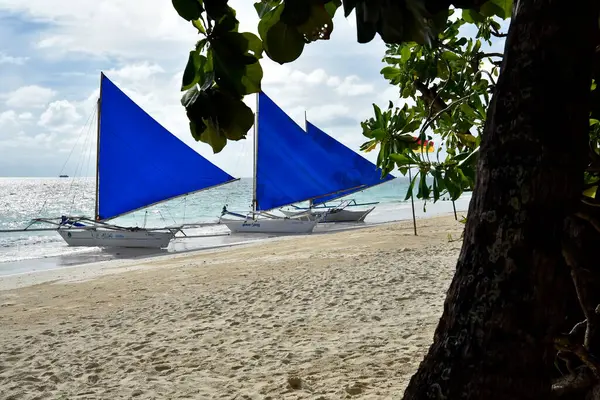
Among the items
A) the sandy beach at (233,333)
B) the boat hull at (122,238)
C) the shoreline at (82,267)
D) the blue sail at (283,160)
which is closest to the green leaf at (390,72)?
the sandy beach at (233,333)

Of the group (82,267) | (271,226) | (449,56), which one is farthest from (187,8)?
(271,226)

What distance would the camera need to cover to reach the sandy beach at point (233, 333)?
3.95m

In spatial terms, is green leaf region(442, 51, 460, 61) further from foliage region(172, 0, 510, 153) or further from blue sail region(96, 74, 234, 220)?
blue sail region(96, 74, 234, 220)

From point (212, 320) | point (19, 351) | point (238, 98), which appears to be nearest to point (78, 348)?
point (19, 351)

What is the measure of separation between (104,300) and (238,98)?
7.23m

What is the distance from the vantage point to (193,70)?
1138 millimetres

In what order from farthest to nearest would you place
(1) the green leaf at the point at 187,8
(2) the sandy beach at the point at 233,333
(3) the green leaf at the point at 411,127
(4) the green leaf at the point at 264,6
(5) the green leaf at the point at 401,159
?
(2) the sandy beach at the point at 233,333
(3) the green leaf at the point at 411,127
(5) the green leaf at the point at 401,159
(4) the green leaf at the point at 264,6
(1) the green leaf at the point at 187,8

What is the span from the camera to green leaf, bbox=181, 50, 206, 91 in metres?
1.12

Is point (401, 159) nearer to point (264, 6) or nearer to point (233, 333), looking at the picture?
point (264, 6)

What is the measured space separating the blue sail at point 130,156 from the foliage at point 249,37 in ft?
52.8

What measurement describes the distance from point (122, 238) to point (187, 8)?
17.6 metres

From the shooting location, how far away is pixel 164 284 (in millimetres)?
8953

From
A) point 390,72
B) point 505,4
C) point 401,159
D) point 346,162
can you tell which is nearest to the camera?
point 505,4

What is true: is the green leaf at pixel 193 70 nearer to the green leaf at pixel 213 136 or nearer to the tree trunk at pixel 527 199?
the green leaf at pixel 213 136
